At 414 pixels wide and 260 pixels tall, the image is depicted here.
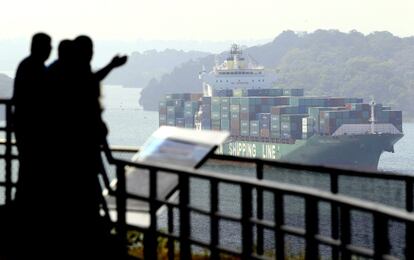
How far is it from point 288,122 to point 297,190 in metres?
170

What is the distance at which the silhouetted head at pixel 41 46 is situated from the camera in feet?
19.0

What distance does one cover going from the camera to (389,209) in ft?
12.0

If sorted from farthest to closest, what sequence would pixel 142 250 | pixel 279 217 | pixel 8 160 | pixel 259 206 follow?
pixel 8 160 → pixel 142 250 → pixel 259 206 → pixel 279 217

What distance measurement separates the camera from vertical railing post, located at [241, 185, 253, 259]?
4.80 metres

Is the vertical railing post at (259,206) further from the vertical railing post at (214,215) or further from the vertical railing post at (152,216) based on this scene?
the vertical railing post at (214,215)

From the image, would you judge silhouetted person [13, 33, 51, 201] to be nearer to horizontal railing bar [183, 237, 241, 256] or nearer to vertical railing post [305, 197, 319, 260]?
horizontal railing bar [183, 237, 241, 256]

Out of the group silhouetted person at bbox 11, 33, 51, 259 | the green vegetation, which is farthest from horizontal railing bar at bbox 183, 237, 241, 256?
the green vegetation

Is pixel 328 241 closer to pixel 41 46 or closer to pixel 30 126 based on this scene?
pixel 30 126

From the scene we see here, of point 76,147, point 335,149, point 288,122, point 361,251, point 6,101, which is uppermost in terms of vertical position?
point 6,101

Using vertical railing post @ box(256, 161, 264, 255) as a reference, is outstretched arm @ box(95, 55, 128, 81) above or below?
above

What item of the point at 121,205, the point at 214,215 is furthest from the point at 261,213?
the point at 214,215

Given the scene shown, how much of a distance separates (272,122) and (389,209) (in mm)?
169294

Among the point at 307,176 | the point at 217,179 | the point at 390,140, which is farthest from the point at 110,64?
the point at 390,140

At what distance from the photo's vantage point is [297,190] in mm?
4398
